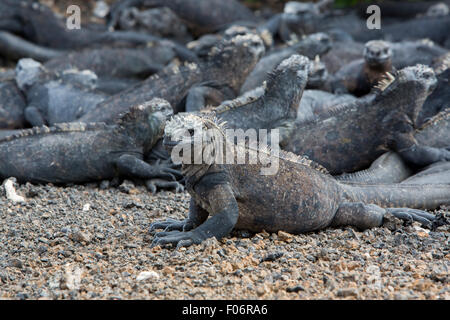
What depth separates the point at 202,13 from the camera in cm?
1099

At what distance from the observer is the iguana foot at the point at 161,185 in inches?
226

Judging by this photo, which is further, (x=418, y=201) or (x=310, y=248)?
(x=418, y=201)

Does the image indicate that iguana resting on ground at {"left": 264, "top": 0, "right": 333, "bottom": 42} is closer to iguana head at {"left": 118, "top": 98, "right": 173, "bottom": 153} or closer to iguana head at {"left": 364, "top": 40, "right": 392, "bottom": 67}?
iguana head at {"left": 364, "top": 40, "right": 392, "bottom": 67}

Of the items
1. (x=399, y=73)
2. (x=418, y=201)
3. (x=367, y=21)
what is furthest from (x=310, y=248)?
(x=367, y=21)

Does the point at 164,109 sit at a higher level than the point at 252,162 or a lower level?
higher

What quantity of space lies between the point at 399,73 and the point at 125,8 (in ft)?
20.5

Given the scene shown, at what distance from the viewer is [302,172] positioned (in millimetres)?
4391

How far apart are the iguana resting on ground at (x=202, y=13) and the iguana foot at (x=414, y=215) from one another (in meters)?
6.72

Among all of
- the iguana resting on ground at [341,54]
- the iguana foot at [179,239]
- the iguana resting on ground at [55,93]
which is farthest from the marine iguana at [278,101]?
the iguana resting on ground at [341,54]

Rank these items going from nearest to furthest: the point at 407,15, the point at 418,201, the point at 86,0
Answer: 1. the point at 418,201
2. the point at 407,15
3. the point at 86,0

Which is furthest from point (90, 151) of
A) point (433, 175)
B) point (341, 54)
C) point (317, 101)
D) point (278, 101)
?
point (341, 54)

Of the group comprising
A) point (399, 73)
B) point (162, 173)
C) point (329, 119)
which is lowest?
point (162, 173)

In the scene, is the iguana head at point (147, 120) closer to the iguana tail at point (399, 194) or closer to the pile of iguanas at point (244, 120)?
the pile of iguanas at point (244, 120)

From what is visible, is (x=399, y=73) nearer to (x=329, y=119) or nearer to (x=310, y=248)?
(x=329, y=119)
